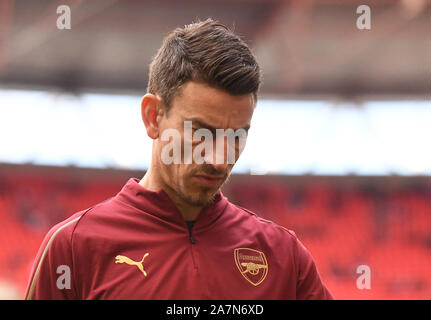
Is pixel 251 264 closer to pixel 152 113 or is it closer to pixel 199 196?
pixel 199 196

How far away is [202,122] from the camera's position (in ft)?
4.46

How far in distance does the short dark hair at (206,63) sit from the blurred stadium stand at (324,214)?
7549 millimetres

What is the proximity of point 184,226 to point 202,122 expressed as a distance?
257 millimetres

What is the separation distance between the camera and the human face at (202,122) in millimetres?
1361

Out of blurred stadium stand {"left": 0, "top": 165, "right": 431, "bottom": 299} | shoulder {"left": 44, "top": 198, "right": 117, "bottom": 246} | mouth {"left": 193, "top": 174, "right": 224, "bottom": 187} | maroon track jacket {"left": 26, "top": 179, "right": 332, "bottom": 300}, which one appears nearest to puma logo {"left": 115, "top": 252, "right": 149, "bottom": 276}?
maroon track jacket {"left": 26, "top": 179, "right": 332, "bottom": 300}

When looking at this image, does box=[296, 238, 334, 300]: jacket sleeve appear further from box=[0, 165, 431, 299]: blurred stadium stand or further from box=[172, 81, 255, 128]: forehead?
box=[0, 165, 431, 299]: blurred stadium stand

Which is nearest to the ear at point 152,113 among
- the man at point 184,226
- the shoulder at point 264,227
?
the man at point 184,226

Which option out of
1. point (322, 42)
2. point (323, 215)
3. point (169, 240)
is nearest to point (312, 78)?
point (322, 42)

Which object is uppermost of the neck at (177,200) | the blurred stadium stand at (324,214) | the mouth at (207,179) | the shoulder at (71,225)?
the mouth at (207,179)

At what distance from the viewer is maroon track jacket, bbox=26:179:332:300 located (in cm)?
133

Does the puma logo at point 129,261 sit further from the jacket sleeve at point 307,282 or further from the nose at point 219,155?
the jacket sleeve at point 307,282

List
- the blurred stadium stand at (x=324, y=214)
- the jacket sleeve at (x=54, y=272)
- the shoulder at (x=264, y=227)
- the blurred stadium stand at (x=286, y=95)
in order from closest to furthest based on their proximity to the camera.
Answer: the jacket sleeve at (x=54, y=272), the shoulder at (x=264, y=227), the blurred stadium stand at (x=286, y=95), the blurred stadium stand at (x=324, y=214)

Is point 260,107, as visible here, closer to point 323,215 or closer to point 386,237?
point 323,215

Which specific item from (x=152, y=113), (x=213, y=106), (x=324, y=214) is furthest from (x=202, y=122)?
(x=324, y=214)
